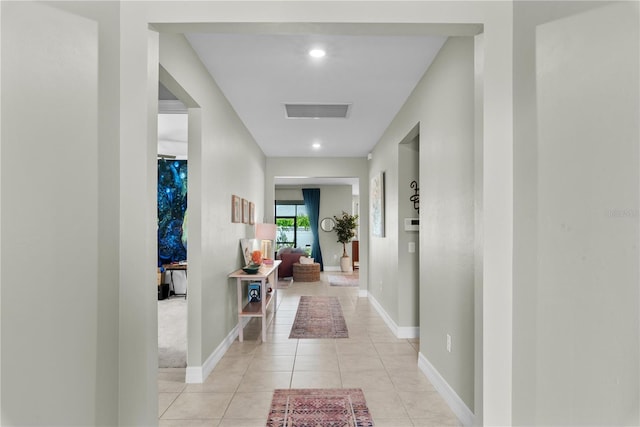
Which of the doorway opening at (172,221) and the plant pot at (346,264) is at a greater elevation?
the doorway opening at (172,221)

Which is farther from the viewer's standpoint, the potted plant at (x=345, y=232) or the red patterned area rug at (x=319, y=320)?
the potted plant at (x=345, y=232)

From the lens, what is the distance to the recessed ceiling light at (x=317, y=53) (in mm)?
2862

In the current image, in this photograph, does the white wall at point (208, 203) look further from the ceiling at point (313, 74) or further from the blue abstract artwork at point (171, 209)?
the blue abstract artwork at point (171, 209)

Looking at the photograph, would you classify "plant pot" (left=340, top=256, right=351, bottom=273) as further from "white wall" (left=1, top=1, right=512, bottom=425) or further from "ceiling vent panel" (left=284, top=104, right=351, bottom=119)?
"white wall" (left=1, top=1, right=512, bottom=425)

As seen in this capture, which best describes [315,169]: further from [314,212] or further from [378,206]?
[314,212]

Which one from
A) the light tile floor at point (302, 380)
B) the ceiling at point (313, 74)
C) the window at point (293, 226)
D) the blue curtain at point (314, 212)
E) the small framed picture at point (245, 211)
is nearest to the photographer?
the light tile floor at point (302, 380)

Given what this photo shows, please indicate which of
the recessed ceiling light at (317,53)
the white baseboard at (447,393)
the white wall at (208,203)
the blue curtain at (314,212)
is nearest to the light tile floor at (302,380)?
the white baseboard at (447,393)

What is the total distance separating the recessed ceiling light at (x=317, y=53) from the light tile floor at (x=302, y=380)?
2.62m
